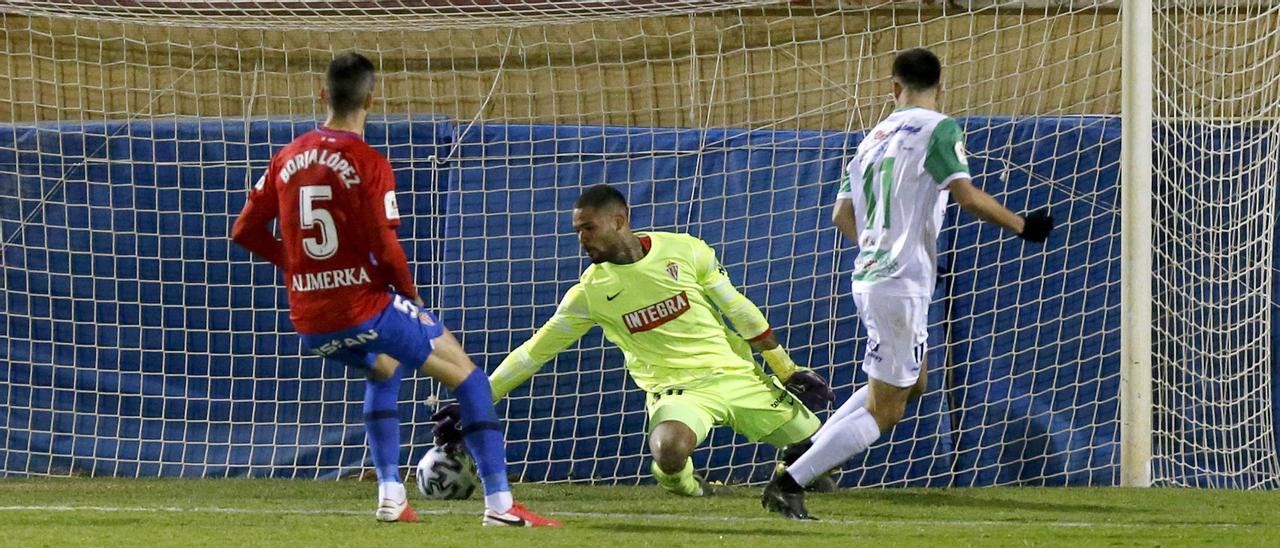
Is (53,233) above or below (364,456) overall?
above

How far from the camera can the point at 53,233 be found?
8688mm

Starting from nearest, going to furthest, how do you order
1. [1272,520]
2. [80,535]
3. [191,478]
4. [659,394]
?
[80,535]
[1272,520]
[659,394]
[191,478]

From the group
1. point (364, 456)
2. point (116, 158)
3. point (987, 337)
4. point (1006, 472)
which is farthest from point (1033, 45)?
point (116, 158)

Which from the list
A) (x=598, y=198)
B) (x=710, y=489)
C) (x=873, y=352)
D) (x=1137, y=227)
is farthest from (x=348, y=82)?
(x=1137, y=227)

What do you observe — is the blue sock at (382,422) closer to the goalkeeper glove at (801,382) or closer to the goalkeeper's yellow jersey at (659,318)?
the goalkeeper's yellow jersey at (659,318)

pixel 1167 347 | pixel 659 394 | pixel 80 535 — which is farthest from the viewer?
pixel 1167 347

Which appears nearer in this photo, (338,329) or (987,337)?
(338,329)

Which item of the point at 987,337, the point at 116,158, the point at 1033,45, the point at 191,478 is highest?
the point at 1033,45

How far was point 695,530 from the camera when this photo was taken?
215 inches

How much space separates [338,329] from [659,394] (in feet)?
6.58

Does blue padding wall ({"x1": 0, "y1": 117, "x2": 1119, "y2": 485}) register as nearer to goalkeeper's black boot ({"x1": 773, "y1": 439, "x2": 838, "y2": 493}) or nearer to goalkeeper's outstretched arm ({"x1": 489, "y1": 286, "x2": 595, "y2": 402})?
goalkeeper's black boot ({"x1": 773, "y1": 439, "x2": 838, "y2": 493})

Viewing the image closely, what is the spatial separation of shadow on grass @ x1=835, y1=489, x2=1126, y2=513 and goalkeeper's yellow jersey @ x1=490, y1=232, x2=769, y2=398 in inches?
33.1

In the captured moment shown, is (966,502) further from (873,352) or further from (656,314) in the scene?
(873,352)

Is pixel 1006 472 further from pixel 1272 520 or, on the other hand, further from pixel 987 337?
pixel 1272 520
